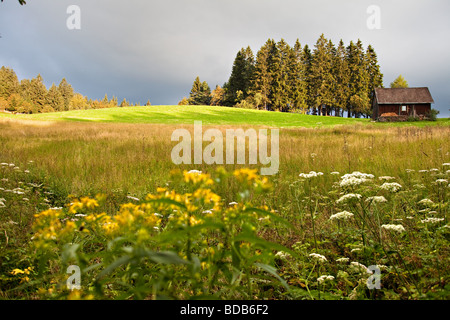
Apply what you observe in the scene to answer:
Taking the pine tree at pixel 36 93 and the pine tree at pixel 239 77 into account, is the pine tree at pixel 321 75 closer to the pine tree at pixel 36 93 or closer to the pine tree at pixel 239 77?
the pine tree at pixel 239 77

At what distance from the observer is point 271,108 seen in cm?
6028

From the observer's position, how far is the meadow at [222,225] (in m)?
1.11

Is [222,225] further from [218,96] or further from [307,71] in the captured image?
[218,96]

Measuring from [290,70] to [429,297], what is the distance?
203 feet

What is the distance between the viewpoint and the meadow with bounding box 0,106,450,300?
1.11m

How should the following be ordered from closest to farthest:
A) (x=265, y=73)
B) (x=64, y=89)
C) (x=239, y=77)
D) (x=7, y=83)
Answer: (x=265, y=73)
(x=239, y=77)
(x=7, y=83)
(x=64, y=89)

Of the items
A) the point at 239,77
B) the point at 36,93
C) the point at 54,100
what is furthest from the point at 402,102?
the point at 36,93

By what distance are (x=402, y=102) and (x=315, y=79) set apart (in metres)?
21.0

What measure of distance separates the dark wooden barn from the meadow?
1539 inches

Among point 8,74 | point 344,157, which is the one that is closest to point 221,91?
point 8,74

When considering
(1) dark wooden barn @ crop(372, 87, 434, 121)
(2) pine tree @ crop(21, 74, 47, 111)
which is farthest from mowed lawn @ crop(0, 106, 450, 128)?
(2) pine tree @ crop(21, 74, 47, 111)

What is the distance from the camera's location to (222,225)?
109 cm

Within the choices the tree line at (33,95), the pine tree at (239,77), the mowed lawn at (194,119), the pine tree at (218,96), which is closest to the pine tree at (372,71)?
Answer: the mowed lawn at (194,119)
